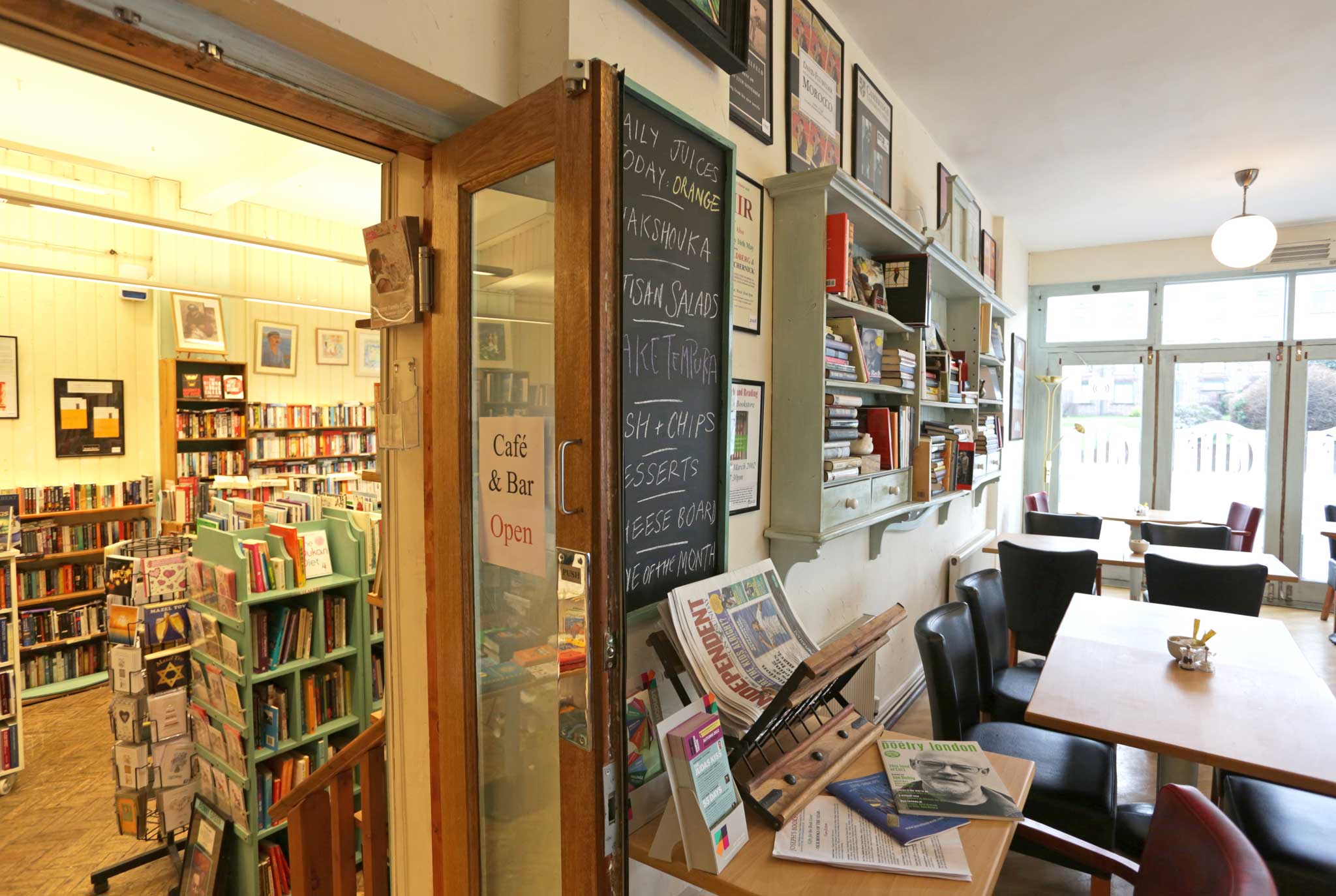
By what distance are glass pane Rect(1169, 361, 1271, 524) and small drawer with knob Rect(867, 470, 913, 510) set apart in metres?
5.22

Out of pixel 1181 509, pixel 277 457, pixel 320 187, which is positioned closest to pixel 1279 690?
pixel 1181 509

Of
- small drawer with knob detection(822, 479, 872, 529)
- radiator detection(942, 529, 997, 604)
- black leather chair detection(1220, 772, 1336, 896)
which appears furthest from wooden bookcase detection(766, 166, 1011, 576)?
radiator detection(942, 529, 997, 604)

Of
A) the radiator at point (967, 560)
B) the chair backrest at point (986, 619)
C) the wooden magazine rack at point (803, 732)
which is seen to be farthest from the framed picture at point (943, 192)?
the wooden magazine rack at point (803, 732)

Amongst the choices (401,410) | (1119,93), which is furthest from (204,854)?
(1119,93)

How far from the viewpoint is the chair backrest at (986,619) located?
9.27ft

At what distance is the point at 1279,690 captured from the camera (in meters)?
2.08

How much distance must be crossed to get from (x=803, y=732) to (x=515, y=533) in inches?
35.7

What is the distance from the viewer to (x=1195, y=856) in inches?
43.9

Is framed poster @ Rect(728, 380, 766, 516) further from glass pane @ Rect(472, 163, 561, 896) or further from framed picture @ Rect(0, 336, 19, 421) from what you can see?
framed picture @ Rect(0, 336, 19, 421)

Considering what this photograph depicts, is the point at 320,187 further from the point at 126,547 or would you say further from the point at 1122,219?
the point at 1122,219

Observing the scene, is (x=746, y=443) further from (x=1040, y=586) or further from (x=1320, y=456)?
(x=1320, y=456)

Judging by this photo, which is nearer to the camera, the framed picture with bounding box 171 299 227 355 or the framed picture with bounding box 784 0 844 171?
the framed picture with bounding box 784 0 844 171

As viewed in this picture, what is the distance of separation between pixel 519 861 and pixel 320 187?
18.6 feet

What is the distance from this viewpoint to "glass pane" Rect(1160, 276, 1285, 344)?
6340mm
